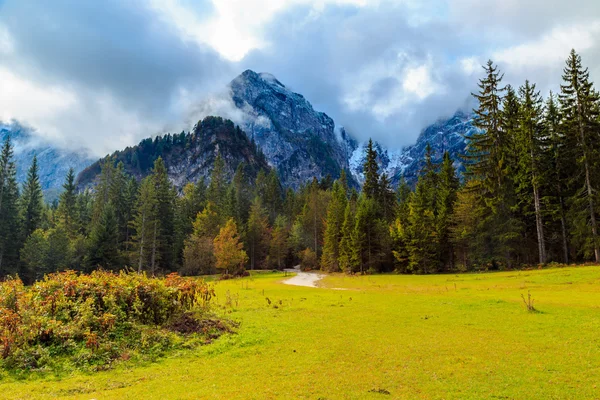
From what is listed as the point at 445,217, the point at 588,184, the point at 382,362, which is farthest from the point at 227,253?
the point at 382,362

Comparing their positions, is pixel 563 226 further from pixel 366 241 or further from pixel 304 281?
pixel 304 281

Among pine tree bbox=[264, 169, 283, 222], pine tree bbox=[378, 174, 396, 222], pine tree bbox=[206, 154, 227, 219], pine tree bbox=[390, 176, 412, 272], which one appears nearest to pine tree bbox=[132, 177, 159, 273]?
pine tree bbox=[206, 154, 227, 219]

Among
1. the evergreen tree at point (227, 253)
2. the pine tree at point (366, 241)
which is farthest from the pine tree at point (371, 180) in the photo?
the evergreen tree at point (227, 253)

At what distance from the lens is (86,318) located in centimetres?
1223

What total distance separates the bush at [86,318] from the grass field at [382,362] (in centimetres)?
134

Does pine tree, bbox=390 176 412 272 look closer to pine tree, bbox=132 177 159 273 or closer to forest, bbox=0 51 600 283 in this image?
forest, bbox=0 51 600 283

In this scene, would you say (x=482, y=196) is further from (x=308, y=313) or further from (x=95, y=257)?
(x=95, y=257)

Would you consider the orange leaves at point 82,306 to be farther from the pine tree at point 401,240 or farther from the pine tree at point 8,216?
the pine tree at point 8,216

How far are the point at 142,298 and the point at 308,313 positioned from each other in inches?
331

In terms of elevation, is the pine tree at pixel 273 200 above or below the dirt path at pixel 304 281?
above

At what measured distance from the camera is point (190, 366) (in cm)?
1052

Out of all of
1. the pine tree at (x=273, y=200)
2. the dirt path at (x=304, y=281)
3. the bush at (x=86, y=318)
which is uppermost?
the pine tree at (x=273, y=200)

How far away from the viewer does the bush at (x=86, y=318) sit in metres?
10.8

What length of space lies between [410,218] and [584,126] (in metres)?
24.8
